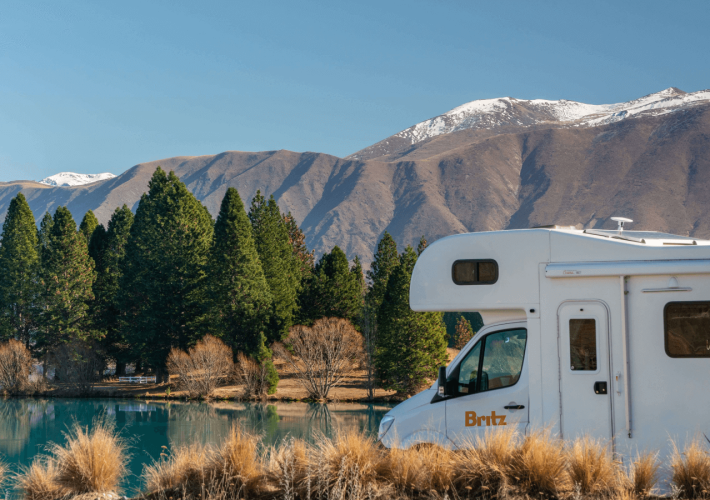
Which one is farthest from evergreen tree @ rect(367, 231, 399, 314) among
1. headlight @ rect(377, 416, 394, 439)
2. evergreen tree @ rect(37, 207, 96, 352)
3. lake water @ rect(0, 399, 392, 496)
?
headlight @ rect(377, 416, 394, 439)

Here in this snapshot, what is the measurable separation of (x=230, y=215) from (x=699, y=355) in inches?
1734

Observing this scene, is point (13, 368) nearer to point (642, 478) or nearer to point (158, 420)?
point (158, 420)

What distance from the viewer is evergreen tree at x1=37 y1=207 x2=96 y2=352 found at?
171 ft

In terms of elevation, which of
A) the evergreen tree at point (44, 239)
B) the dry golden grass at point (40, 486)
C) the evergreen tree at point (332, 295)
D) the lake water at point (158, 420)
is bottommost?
the lake water at point (158, 420)

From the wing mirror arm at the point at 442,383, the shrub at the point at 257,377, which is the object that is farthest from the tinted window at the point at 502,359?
the shrub at the point at 257,377

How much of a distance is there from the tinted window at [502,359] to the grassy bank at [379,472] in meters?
0.72

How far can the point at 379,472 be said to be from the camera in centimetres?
755

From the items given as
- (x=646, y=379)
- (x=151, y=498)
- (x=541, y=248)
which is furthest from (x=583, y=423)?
(x=151, y=498)

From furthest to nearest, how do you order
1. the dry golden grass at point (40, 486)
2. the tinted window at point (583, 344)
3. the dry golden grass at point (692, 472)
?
the dry golden grass at point (40, 486), the tinted window at point (583, 344), the dry golden grass at point (692, 472)

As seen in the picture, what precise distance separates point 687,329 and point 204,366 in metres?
40.2

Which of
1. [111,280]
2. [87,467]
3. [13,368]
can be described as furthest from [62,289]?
[87,467]

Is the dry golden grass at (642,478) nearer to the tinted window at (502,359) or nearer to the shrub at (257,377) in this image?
the tinted window at (502,359)

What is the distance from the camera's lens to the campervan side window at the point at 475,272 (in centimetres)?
830

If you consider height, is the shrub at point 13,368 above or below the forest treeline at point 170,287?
below
